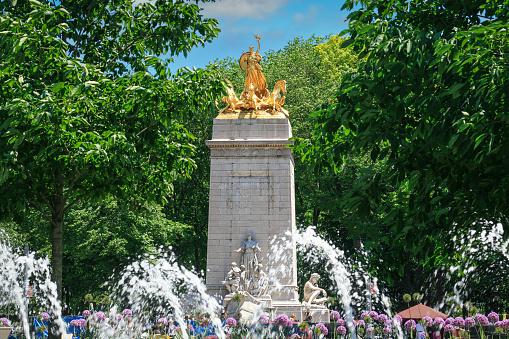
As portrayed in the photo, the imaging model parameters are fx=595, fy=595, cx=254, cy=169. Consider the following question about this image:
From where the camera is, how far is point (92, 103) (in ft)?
33.1

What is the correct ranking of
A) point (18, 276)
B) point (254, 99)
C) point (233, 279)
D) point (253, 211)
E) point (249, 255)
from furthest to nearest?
1. point (18, 276)
2. point (254, 99)
3. point (253, 211)
4. point (249, 255)
5. point (233, 279)

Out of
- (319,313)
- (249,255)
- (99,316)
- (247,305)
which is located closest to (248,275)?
(249,255)

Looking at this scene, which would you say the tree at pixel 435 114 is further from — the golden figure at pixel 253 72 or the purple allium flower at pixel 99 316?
the golden figure at pixel 253 72

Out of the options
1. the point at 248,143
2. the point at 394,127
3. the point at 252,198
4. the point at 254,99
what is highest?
the point at 254,99

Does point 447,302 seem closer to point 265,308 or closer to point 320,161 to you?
point 265,308

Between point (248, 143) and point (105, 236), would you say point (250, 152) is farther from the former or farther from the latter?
point (105, 236)

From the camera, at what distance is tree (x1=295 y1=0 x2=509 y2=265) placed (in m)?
6.75

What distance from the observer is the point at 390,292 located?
31.9 metres

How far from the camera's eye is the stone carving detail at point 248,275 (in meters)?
19.1

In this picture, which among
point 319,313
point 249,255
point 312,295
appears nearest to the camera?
point 319,313

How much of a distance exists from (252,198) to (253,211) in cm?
46

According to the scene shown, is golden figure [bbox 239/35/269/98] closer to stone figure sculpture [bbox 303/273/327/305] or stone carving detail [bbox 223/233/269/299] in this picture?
stone carving detail [bbox 223/233/269/299]

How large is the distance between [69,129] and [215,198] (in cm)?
1121

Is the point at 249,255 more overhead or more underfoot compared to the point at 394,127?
more underfoot
